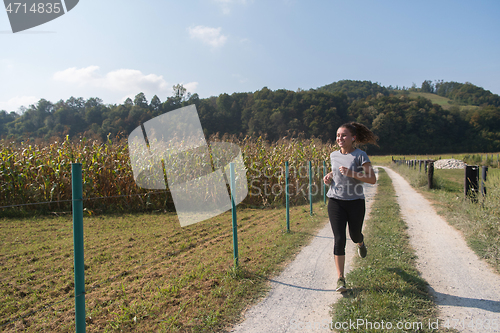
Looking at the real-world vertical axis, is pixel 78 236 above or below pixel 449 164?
above

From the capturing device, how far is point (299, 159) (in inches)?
460

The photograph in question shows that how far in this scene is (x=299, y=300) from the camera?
3182mm

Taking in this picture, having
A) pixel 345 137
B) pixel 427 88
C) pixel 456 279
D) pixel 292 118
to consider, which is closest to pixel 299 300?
pixel 345 137

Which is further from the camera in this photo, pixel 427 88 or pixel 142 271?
pixel 427 88

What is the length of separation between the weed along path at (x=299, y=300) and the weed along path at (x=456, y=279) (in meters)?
1.06

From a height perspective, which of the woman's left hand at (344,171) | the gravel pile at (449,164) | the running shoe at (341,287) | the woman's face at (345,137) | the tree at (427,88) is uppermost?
the tree at (427,88)

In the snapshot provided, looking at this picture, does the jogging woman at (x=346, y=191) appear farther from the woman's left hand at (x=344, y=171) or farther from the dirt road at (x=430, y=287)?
the dirt road at (x=430, y=287)

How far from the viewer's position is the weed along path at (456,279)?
105 inches

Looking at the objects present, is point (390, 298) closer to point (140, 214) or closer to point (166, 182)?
point (140, 214)

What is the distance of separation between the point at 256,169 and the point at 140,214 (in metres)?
4.25

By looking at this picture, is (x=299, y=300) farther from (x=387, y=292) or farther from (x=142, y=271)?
(x=142, y=271)

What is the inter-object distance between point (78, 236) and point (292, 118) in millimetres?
33581

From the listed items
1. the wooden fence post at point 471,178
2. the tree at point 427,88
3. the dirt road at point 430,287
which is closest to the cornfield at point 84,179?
the dirt road at point 430,287

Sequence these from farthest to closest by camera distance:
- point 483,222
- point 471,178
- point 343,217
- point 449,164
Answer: point 449,164 → point 471,178 → point 483,222 → point 343,217
